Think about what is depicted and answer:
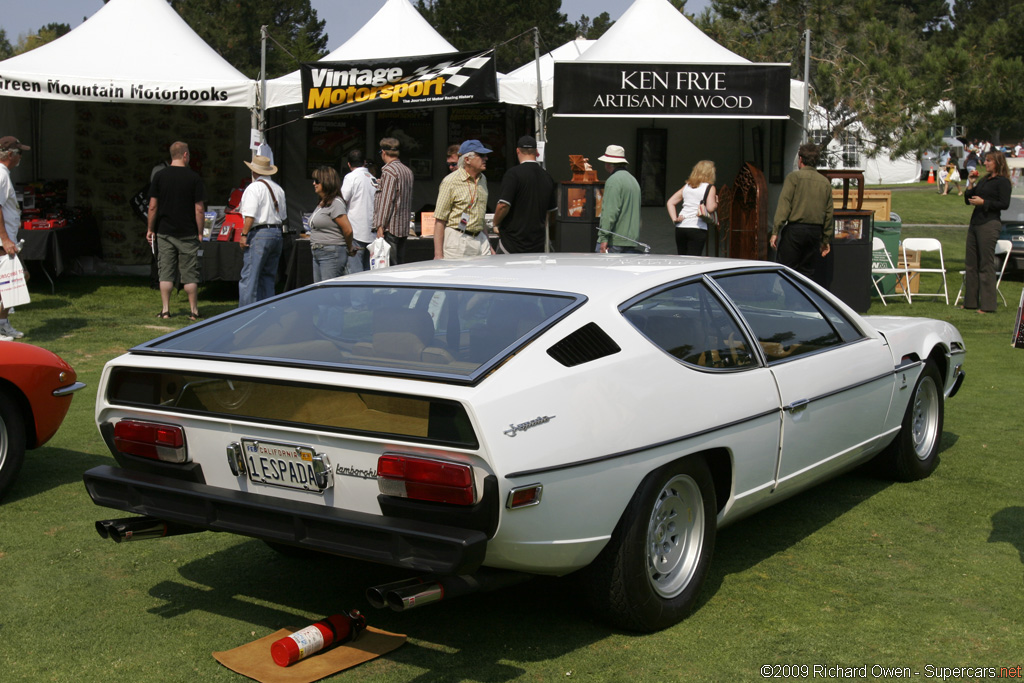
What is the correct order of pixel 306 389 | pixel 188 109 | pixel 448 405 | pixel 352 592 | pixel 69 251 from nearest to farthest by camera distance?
pixel 448 405 → pixel 306 389 → pixel 352 592 → pixel 69 251 → pixel 188 109

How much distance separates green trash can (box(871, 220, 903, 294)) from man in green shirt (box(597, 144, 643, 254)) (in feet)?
13.8

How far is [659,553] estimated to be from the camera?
3674 millimetres

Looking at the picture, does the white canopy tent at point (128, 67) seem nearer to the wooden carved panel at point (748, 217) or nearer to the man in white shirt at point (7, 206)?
the man in white shirt at point (7, 206)

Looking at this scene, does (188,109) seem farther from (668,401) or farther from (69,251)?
(668,401)

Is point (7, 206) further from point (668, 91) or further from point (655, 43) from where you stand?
point (655, 43)

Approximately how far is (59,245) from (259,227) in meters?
4.56

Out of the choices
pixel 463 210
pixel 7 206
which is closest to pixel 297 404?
pixel 463 210

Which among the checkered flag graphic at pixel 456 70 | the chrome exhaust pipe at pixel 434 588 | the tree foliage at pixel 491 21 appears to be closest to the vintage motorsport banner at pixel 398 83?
the checkered flag graphic at pixel 456 70

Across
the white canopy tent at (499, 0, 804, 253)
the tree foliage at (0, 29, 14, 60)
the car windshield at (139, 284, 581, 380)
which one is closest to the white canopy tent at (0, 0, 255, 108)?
the white canopy tent at (499, 0, 804, 253)

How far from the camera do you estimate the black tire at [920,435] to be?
17.8ft

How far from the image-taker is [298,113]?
15680 millimetres

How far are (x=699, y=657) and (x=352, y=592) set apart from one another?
142 centimetres

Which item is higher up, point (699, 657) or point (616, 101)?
point (616, 101)

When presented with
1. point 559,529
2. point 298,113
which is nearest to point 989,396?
point 559,529
